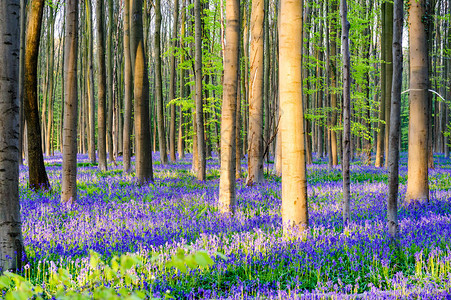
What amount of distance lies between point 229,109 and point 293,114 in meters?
2.11

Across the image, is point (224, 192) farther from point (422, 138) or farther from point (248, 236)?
point (422, 138)

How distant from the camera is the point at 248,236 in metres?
4.97

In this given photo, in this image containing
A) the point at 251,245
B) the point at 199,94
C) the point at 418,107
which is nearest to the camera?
the point at 251,245

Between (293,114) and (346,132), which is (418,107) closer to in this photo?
(346,132)

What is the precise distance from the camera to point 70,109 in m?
7.90

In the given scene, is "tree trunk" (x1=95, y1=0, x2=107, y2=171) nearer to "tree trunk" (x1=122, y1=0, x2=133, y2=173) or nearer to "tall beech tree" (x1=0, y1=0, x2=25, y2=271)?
"tree trunk" (x1=122, y1=0, x2=133, y2=173)

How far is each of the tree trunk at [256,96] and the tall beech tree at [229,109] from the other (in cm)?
339

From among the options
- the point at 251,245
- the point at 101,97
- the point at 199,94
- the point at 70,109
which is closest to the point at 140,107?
the point at 199,94

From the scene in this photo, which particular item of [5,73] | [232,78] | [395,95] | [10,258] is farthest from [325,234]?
[5,73]

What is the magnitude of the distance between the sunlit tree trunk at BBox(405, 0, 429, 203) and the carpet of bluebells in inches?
20.5

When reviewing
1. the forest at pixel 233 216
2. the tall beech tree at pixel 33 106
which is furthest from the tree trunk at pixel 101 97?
the tall beech tree at pixel 33 106

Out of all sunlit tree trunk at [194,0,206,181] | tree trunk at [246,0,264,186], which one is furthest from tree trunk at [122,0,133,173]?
tree trunk at [246,0,264,186]

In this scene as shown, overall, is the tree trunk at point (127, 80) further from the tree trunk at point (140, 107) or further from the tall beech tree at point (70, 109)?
the tall beech tree at point (70, 109)

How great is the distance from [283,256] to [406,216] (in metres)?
3.68
